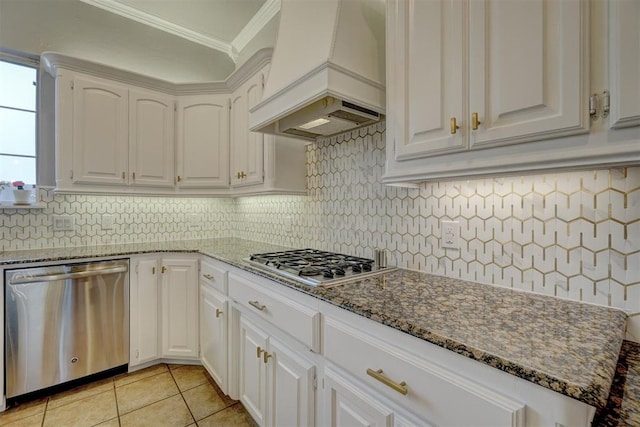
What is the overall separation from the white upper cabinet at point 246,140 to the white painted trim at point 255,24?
731mm

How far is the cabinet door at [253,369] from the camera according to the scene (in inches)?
60.2

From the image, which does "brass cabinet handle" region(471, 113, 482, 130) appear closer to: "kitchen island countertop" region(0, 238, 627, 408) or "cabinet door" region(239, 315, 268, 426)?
"kitchen island countertop" region(0, 238, 627, 408)

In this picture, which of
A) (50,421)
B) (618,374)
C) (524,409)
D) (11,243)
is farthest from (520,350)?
(11,243)

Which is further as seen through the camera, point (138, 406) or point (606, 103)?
point (138, 406)

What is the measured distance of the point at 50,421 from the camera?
1.79 meters

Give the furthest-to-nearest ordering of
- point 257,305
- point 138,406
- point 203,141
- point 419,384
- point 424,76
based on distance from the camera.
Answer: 1. point 203,141
2. point 138,406
3. point 257,305
4. point 424,76
5. point 419,384

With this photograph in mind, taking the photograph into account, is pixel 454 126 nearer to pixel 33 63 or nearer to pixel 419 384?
pixel 419 384

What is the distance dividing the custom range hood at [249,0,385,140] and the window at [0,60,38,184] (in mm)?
2083

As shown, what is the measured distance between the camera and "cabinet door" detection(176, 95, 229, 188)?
266 centimetres

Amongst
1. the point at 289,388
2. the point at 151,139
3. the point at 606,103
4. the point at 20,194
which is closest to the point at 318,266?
the point at 289,388

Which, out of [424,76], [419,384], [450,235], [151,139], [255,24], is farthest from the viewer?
[255,24]

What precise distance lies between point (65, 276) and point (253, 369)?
4.90 feet

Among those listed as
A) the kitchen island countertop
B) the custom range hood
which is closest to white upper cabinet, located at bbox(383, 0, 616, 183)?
the custom range hood

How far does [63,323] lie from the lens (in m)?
2.03
